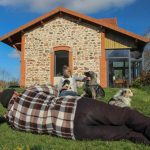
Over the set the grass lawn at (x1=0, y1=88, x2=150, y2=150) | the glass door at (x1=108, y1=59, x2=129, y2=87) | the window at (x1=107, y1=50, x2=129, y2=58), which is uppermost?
the window at (x1=107, y1=50, x2=129, y2=58)

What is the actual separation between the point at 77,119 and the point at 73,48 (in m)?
17.5

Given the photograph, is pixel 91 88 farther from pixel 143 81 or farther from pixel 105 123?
pixel 143 81

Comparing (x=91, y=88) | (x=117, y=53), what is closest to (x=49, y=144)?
(x=91, y=88)

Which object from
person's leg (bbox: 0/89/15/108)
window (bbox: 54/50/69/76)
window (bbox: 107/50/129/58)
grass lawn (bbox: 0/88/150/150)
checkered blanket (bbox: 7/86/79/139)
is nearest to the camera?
grass lawn (bbox: 0/88/150/150)

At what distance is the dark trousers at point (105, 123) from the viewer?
568 centimetres

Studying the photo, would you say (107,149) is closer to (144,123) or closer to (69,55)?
(144,123)

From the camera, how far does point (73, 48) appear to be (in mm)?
23172

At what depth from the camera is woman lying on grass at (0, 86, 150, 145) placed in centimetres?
569

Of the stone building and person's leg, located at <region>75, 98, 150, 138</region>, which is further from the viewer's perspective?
the stone building

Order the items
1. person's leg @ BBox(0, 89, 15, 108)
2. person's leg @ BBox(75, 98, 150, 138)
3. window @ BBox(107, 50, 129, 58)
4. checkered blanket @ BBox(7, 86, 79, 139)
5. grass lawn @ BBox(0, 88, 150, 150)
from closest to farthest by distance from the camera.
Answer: grass lawn @ BBox(0, 88, 150, 150) < person's leg @ BBox(75, 98, 150, 138) < checkered blanket @ BBox(7, 86, 79, 139) < person's leg @ BBox(0, 89, 15, 108) < window @ BBox(107, 50, 129, 58)

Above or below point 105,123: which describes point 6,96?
above

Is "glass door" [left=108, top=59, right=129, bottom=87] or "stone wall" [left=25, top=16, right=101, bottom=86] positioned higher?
"stone wall" [left=25, top=16, right=101, bottom=86]

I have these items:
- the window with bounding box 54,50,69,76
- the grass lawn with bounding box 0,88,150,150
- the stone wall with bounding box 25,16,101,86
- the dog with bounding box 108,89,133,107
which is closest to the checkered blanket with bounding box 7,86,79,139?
the grass lawn with bounding box 0,88,150,150

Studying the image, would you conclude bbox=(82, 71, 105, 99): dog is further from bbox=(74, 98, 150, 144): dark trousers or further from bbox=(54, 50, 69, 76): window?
bbox=(54, 50, 69, 76): window
